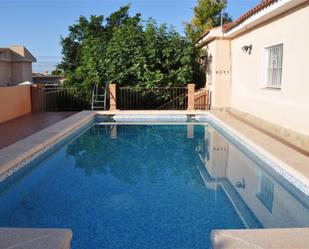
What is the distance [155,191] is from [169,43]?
11021 mm

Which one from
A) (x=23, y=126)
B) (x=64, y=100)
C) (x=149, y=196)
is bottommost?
(x=149, y=196)

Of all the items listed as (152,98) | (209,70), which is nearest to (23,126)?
(152,98)

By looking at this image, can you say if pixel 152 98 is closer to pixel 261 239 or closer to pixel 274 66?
pixel 274 66

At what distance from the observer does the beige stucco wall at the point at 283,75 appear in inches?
307

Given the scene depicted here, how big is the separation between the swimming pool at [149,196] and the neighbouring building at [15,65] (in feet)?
71.5

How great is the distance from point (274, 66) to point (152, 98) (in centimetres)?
703

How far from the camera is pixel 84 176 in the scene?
6.79 m

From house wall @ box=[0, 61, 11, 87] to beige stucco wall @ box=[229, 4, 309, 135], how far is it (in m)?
21.0

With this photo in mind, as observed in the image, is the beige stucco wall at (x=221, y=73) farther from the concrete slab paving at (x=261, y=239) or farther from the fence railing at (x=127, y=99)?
the concrete slab paving at (x=261, y=239)

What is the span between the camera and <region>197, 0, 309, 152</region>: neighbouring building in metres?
7.92

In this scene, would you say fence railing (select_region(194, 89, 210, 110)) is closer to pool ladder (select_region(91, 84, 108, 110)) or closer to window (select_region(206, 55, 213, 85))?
window (select_region(206, 55, 213, 85))

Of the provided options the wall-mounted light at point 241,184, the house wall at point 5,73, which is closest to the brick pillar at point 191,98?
the wall-mounted light at point 241,184

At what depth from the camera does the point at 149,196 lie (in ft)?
18.3

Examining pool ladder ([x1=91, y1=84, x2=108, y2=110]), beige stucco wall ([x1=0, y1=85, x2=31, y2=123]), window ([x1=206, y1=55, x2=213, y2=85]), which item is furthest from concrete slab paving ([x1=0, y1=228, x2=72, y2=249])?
window ([x1=206, y1=55, x2=213, y2=85])
